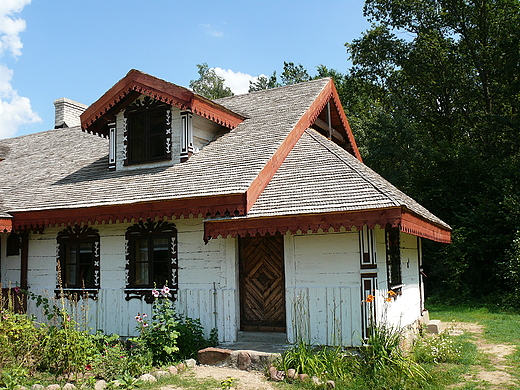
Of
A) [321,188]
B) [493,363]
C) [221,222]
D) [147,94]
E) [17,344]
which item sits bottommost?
[493,363]

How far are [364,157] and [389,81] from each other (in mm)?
6191

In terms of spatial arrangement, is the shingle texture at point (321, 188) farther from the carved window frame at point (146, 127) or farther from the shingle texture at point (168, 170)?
the carved window frame at point (146, 127)

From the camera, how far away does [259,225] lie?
28.7 feet

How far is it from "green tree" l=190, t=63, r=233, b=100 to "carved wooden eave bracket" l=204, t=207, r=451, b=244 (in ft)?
118

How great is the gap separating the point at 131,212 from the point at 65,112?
41.7 ft

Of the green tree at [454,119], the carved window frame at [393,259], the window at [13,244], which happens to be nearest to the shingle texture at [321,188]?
the carved window frame at [393,259]

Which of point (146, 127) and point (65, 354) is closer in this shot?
point (65, 354)

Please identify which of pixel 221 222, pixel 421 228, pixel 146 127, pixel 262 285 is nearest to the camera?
pixel 221 222

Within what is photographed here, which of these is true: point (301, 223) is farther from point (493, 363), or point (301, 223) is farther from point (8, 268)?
point (8, 268)

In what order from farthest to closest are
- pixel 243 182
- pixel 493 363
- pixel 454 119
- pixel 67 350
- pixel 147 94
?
pixel 454 119 < pixel 147 94 < pixel 243 182 < pixel 493 363 < pixel 67 350

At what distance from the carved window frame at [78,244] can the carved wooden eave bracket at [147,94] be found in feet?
9.32

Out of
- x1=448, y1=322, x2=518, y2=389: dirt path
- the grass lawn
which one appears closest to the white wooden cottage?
x1=448, y1=322, x2=518, y2=389: dirt path

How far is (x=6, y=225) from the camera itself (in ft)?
36.3

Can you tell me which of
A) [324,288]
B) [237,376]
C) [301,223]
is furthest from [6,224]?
[324,288]
